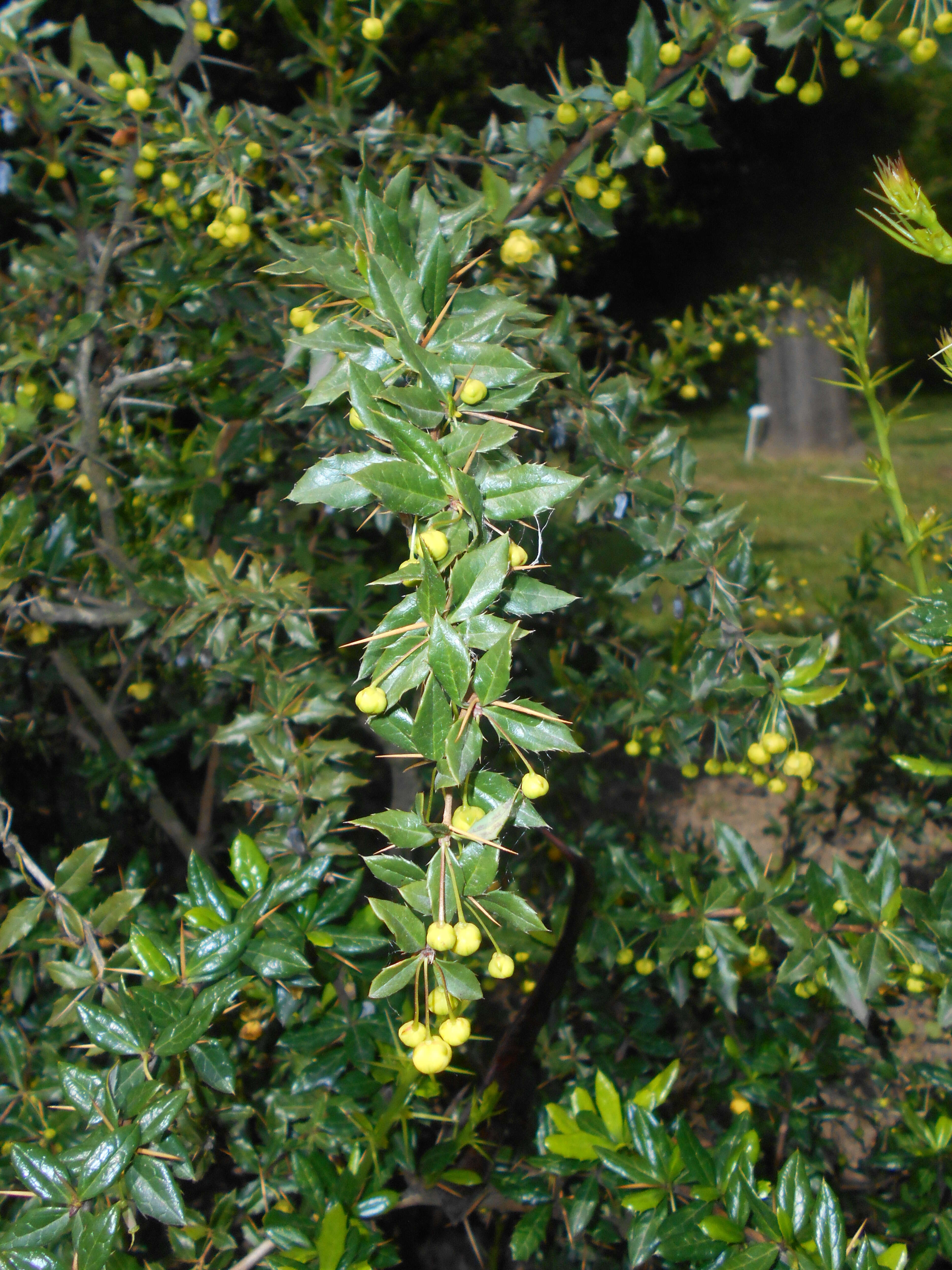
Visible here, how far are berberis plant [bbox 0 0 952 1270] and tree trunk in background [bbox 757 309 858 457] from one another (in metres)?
6.71

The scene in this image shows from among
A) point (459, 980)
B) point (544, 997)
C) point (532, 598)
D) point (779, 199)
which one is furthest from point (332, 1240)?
point (779, 199)

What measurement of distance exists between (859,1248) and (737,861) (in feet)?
1.37

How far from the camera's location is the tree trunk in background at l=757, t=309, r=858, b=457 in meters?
8.09

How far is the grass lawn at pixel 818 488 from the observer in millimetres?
5188

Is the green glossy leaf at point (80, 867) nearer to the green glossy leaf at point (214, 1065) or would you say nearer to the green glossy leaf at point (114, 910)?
the green glossy leaf at point (114, 910)

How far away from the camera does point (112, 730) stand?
1716 millimetres

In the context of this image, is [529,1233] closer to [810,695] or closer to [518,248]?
[810,695]

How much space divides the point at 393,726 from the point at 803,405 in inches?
326

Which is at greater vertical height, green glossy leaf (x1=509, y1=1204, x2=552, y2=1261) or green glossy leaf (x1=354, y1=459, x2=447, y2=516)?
green glossy leaf (x1=354, y1=459, x2=447, y2=516)

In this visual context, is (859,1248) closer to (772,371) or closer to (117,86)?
(117,86)

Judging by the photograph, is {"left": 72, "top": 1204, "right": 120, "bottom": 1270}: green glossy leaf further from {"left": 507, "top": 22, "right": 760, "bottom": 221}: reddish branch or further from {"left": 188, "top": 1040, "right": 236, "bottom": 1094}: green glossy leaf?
{"left": 507, "top": 22, "right": 760, "bottom": 221}: reddish branch

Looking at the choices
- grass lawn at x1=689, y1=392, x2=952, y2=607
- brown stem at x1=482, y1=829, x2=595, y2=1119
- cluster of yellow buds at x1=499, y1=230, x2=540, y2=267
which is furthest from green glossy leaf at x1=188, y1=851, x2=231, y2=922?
grass lawn at x1=689, y1=392, x2=952, y2=607

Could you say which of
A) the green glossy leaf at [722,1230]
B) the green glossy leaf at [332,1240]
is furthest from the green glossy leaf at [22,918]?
the green glossy leaf at [722,1230]

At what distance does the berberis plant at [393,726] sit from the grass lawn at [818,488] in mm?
2946
